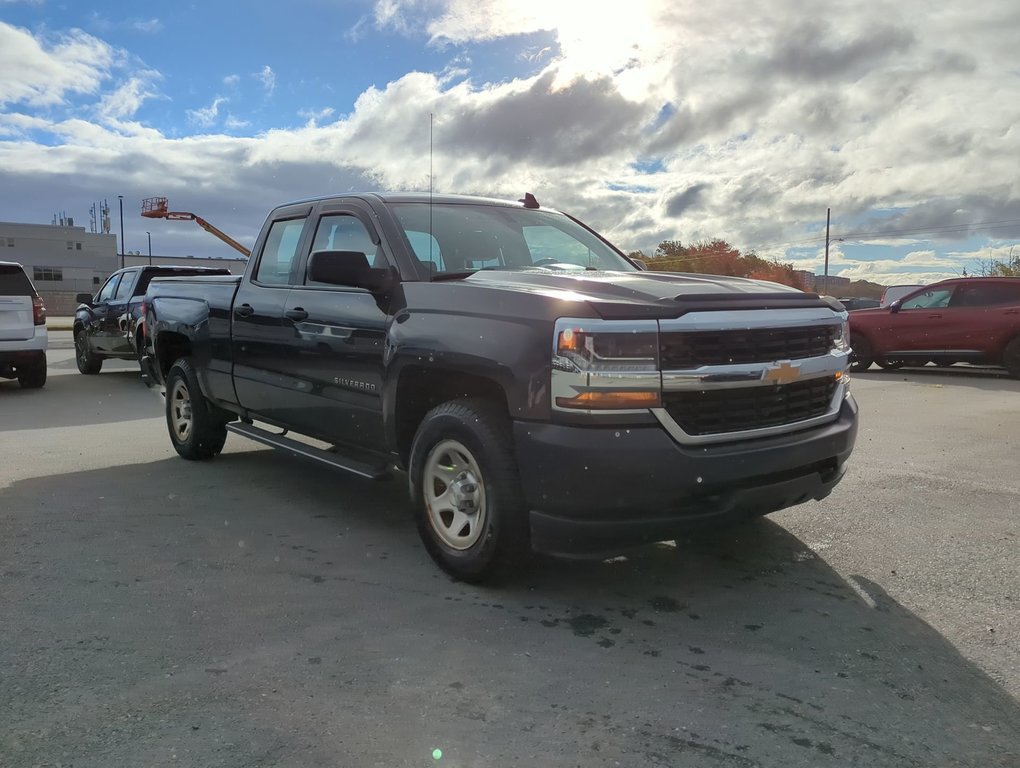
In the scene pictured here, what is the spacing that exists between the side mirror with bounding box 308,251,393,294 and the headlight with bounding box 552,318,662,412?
52.1 inches

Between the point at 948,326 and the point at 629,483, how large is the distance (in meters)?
12.4

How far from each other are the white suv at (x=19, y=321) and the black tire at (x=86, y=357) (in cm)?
253

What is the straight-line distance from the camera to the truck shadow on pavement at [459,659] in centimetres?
251

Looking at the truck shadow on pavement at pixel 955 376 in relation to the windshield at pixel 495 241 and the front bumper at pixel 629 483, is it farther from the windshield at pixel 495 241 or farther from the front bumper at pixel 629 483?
the front bumper at pixel 629 483

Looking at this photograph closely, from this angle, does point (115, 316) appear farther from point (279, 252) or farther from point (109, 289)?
point (279, 252)

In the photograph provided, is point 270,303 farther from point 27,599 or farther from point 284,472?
point 27,599

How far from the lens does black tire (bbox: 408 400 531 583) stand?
354 centimetres

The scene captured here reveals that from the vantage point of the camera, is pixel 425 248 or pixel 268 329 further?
pixel 268 329

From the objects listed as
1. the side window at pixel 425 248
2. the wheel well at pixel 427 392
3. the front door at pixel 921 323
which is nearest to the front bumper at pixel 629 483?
the wheel well at pixel 427 392

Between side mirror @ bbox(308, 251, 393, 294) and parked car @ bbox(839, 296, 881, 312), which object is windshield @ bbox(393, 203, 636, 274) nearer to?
side mirror @ bbox(308, 251, 393, 294)

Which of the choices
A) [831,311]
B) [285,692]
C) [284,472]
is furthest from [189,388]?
[831,311]

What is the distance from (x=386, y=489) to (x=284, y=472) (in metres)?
1.04

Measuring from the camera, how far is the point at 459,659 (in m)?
3.08

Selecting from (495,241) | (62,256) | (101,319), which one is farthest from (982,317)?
(62,256)
